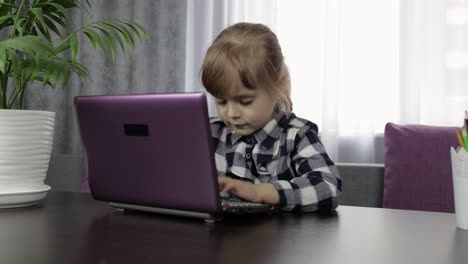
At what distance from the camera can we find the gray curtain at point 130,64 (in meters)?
2.87

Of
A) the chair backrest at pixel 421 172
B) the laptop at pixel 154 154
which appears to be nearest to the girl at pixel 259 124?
the laptop at pixel 154 154

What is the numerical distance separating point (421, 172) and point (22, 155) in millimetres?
1390

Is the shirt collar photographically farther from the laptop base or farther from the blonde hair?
the laptop base

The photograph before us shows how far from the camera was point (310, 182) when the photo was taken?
1.18 meters

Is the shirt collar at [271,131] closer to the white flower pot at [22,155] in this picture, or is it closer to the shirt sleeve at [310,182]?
the shirt sleeve at [310,182]

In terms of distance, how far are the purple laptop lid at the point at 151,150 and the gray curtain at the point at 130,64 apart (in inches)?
75.2

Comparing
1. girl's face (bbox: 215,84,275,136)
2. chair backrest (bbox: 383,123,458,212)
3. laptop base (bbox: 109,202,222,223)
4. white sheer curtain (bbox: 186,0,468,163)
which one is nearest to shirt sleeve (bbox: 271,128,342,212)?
girl's face (bbox: 215,84,275,136)

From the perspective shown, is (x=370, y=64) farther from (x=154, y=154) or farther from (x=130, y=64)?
Answer: (x=154, y=154)

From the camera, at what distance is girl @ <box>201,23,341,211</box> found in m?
1.25

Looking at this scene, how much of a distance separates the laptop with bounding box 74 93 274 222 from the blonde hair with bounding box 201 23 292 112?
0.37m

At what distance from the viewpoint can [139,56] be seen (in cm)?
286

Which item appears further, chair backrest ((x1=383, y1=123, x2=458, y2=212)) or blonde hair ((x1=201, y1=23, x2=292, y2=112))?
chair backrest ((x1=383, y1=123, x2=458, y2=212))

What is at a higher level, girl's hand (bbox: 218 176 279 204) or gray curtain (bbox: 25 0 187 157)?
gray curtain (bbox: 25 0 187 157)

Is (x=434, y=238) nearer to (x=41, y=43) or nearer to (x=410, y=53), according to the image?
(x=41, y=43)
